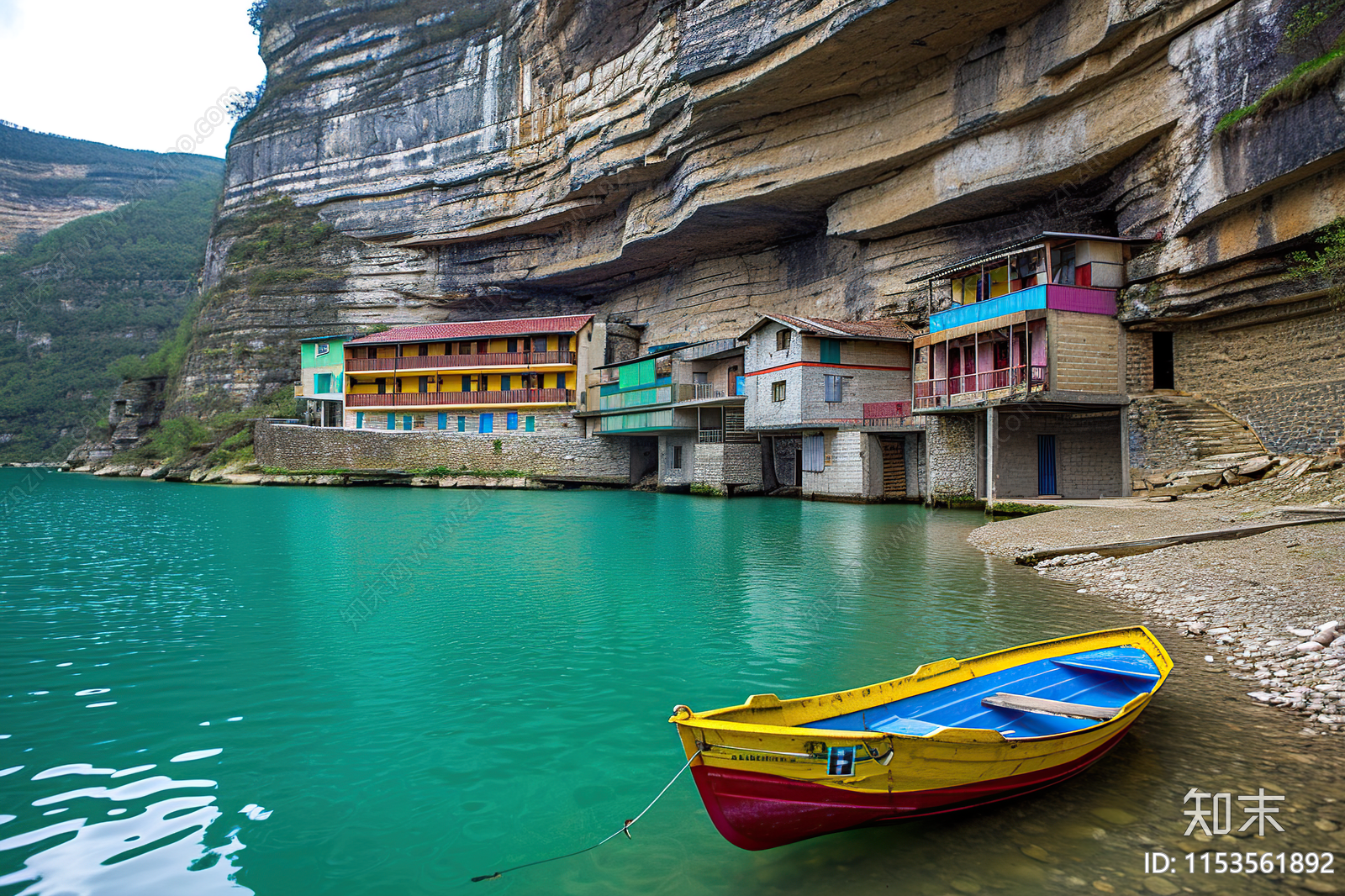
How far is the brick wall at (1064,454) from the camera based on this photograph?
25.9 metres

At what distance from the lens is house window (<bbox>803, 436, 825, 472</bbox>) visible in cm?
3303

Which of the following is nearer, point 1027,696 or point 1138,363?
point 1027,696

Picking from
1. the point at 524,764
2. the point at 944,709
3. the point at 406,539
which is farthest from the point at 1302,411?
the point at 406,539

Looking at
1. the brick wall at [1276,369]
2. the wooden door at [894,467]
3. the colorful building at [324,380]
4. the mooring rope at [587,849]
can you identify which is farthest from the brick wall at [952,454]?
the colorful building at [324,380]

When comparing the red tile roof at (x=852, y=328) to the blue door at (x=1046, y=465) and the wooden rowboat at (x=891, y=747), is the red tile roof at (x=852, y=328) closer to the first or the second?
the blue door at (x=1046, y=465)

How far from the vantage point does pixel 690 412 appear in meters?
40.0

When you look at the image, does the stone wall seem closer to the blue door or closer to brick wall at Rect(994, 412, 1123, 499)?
brick wall at Rect(994, 412, 1123, 499)

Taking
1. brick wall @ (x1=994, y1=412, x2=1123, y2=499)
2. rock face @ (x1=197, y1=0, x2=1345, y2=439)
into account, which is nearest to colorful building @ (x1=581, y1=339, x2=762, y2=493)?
rock face @ (x1=197, y1=0, x2=1345, y2=439)

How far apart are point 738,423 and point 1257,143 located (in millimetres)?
23984

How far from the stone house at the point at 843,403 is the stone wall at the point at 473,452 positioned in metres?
14.9

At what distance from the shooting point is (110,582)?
43.7ft

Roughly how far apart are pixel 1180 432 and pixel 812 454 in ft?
49.4

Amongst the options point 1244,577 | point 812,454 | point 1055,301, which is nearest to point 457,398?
point 812,454

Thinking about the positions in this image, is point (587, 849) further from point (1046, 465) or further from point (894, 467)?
point (894, 467)
